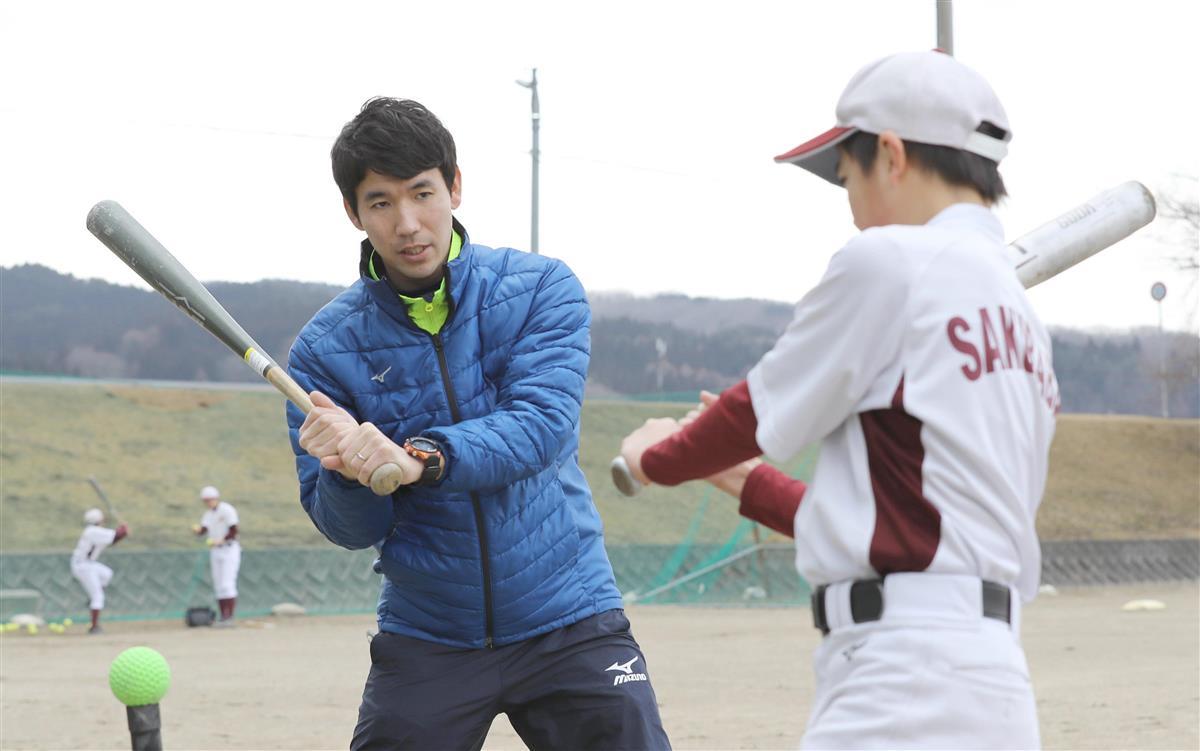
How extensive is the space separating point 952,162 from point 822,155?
284 mm

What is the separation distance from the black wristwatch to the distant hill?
26.8 metres

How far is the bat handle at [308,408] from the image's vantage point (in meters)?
3.51

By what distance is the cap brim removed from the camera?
9.26 feet

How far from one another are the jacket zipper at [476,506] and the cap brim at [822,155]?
3.95 ft

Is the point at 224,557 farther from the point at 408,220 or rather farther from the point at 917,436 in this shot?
the point at 917,436

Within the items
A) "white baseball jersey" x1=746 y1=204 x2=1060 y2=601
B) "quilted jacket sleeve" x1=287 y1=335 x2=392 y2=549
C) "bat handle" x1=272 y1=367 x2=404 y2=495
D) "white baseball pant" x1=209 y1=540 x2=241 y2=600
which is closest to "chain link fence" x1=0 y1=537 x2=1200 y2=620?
"white baseball pant" x1=209 y1=540 x2=241 y2=600

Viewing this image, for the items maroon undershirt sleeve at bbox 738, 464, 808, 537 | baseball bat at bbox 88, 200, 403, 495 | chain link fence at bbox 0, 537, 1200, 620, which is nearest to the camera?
maroon undershirt sleeve at bbox 738, 464, 808, 537

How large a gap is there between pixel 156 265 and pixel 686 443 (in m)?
2.15

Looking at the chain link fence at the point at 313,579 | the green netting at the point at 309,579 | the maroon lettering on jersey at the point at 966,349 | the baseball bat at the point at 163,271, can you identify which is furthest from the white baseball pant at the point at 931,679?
the chain link fence at the point at 313,579

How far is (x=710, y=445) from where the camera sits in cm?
275

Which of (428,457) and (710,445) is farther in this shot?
(428,457)

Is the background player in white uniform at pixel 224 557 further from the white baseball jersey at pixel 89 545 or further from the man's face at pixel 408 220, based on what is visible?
the man's face at pixel 408 220

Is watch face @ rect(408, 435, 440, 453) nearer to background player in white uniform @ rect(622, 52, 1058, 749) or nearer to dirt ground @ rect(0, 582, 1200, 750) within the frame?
background player in white uniform @ rect(622, 52, 1058, 749)

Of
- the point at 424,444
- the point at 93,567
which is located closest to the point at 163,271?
the point at 424,444
